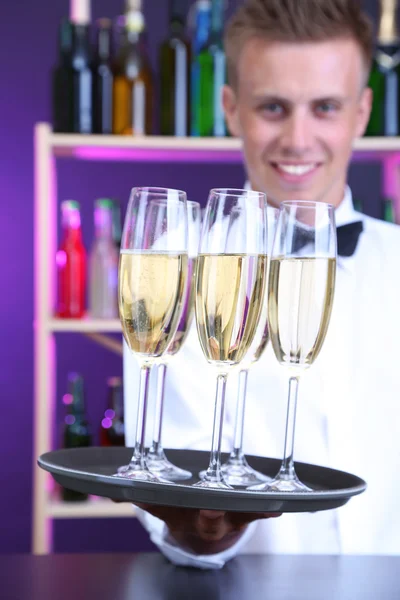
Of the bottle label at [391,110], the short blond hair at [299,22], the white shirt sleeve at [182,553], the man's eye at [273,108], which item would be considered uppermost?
the short blond hair at [299,22]

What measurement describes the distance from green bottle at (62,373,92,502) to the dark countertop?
55.3 inches

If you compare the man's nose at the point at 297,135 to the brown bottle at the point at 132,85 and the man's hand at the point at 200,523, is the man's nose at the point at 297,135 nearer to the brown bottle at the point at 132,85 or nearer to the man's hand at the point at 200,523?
the brown bottle at the point at 132,85

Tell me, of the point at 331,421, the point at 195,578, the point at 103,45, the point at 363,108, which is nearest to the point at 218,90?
the point at 103,45

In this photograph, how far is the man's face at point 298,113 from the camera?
5.31 ft

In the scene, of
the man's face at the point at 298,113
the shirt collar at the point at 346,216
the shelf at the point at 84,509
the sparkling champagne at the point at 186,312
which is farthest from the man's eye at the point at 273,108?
the shelf at the point at 84,509

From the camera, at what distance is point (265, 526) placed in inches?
59.0

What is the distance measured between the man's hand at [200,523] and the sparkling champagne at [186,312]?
0.51 feet

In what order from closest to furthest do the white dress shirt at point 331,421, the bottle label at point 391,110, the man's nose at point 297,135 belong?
the white dress shirt at point 331,421 → the man's nose at point 297,135 → the bottle label at point 391,110

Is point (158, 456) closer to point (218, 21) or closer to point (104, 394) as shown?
point (218, 21)

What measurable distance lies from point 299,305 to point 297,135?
2.74 ft

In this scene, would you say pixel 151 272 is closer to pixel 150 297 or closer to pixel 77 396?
pixel 150 297

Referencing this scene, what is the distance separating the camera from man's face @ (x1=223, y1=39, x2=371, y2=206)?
162 cm

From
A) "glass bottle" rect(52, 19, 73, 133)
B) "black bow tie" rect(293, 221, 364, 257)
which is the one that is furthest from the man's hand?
"glass bottle" rect(52, 19, 73, 133)

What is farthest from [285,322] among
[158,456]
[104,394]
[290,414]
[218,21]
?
[104,394]
